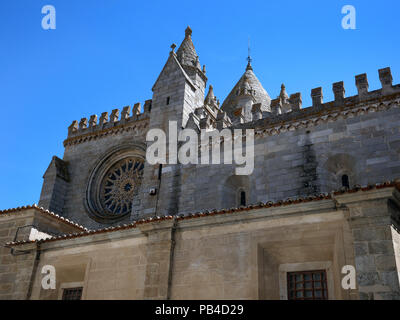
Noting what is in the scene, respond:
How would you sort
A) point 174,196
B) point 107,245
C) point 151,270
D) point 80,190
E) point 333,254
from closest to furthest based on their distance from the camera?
1. point 333,254
2. point 151,270
3. point 107,245
4. point 174,196
5. point 80,190

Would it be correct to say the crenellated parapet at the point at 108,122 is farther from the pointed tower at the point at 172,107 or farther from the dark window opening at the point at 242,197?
the dark window opening at the point at 242,197

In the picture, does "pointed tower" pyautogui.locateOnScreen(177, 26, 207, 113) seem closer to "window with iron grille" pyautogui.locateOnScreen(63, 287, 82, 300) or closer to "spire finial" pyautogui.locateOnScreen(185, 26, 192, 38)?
"spire finial" pyautogui.locateOnScreen(185, 26, 192, 38)

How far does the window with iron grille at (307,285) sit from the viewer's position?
29.6 ft

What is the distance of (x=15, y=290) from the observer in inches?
472

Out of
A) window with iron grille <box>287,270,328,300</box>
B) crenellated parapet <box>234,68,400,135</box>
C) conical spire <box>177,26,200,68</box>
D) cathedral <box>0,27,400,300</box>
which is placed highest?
conical spire <box>177,26,200,68</box>

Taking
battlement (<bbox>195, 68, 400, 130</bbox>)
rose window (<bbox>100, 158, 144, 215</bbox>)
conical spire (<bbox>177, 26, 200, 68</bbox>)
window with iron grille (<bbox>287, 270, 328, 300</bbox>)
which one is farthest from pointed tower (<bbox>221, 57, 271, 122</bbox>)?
window with iron grille (<bbox>287, 270, 328, 300</bbox>)

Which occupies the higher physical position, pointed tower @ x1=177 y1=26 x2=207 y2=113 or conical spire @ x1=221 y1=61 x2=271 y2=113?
conical spire @ x1=221 y1=61 x2=271 y2=113

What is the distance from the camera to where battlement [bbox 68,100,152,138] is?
21.0m

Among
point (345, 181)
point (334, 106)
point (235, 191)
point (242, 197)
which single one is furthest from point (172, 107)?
point (345, 181)

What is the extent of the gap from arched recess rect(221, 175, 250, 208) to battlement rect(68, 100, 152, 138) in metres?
6.79

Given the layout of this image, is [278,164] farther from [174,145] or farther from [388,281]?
[388,281]

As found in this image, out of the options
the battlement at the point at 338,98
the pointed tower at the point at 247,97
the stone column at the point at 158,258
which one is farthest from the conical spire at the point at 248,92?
the stone column at the point at 158,258

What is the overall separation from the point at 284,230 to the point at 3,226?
30.9 ft
